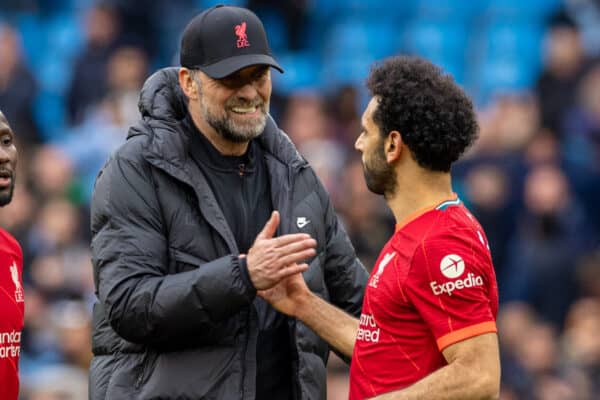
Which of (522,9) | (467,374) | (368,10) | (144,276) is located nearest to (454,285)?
(467,374)

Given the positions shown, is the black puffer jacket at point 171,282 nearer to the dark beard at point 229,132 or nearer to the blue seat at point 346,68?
the dark beard at point 229,132

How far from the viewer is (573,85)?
35.2 ft

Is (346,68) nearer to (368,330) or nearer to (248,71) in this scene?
(248,71)

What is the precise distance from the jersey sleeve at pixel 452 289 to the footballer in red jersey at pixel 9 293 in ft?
4.86

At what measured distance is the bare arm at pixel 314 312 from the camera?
5102 millimetres

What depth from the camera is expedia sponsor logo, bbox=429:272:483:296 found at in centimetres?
444

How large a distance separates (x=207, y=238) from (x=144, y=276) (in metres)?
0.29

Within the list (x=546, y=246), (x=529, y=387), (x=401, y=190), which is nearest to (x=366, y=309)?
(x=401, y=190)

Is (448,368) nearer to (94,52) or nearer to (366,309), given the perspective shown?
(366,309)

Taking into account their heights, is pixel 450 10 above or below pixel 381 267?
above

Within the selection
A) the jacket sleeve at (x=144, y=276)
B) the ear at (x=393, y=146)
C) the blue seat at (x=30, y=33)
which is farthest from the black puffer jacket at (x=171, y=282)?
the blue seat at (x=30, y=33)

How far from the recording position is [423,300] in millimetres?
4496

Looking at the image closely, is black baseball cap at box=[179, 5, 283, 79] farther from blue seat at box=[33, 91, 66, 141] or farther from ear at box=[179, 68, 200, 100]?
blue seat at box=[33, 91, 66, 141]

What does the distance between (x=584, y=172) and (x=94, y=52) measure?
409cm
